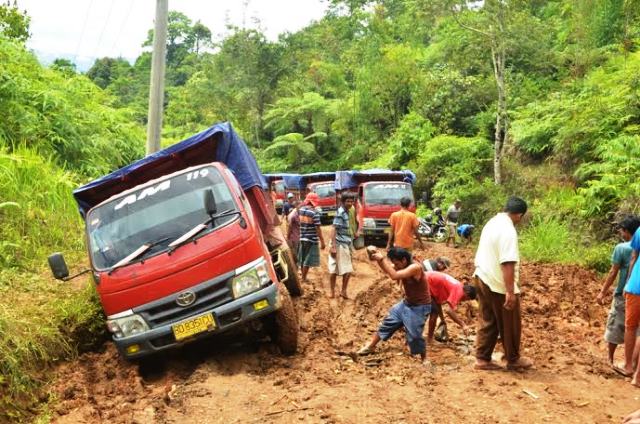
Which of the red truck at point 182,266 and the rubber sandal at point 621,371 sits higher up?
the red truck at point 182,266

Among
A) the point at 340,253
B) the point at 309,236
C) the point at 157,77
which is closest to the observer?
the point at 340,253

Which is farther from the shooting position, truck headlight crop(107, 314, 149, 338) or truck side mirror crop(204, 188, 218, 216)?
truck side mirror crop(204, 188, 218, 216)

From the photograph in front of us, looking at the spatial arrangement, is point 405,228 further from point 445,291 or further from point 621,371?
point 621,371

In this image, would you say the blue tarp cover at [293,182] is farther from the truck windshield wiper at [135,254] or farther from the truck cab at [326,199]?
the truck windshield wiper at [135,254]

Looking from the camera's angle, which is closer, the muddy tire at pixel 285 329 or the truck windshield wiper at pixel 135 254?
the truck windshield wiper at pixel 135 254

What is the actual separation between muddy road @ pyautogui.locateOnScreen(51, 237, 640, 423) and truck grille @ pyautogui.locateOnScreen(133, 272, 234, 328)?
596 millimetres

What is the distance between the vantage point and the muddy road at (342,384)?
4.64 m

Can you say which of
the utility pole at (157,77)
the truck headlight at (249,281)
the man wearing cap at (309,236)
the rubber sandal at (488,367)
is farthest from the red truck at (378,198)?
the truck headlight at (249,281)

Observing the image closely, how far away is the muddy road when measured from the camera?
15.2 feet

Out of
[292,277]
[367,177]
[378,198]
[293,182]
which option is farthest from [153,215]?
[293,182]

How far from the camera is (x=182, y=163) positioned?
7754 mm

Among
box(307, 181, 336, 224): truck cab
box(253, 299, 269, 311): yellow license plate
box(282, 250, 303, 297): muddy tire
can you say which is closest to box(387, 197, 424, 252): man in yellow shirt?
box(282, 250, 303, 297): muddy tire

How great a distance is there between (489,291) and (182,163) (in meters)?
4.20

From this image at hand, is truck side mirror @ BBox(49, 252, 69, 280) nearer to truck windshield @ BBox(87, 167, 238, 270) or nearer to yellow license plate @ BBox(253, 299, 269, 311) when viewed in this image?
truck windshield @ BBox(87, 167, 238, 270)
